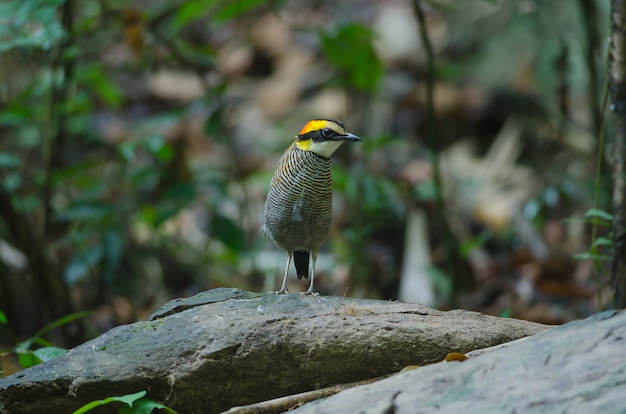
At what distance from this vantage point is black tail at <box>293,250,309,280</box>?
18.9 ft

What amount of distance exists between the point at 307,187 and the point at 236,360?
5.16 feet

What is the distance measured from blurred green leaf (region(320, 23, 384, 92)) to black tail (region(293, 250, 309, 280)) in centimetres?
197

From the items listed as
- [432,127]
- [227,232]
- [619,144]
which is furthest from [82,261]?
[619,144]

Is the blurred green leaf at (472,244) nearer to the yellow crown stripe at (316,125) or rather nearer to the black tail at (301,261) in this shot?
the black tail at (301,261)

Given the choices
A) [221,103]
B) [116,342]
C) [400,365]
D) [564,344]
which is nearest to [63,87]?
[221,103]

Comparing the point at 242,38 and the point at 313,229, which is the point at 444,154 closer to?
the point at 242,38

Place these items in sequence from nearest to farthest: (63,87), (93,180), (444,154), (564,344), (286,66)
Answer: (564,344) → (63,87) → (93,180) → (444,154) → (286,66)

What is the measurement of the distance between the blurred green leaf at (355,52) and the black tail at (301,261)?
197cm

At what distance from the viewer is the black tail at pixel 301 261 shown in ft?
18.9

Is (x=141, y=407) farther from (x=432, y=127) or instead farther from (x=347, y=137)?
(x=432, y=127)

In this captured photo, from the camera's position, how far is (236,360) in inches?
147

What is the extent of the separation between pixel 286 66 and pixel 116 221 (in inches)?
241

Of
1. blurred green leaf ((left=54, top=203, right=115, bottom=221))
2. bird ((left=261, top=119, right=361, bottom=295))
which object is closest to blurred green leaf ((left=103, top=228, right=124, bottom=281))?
blurred green leaf ((left=54, top=203, right=115, bottom=221))

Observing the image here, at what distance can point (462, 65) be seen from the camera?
1154 cm
